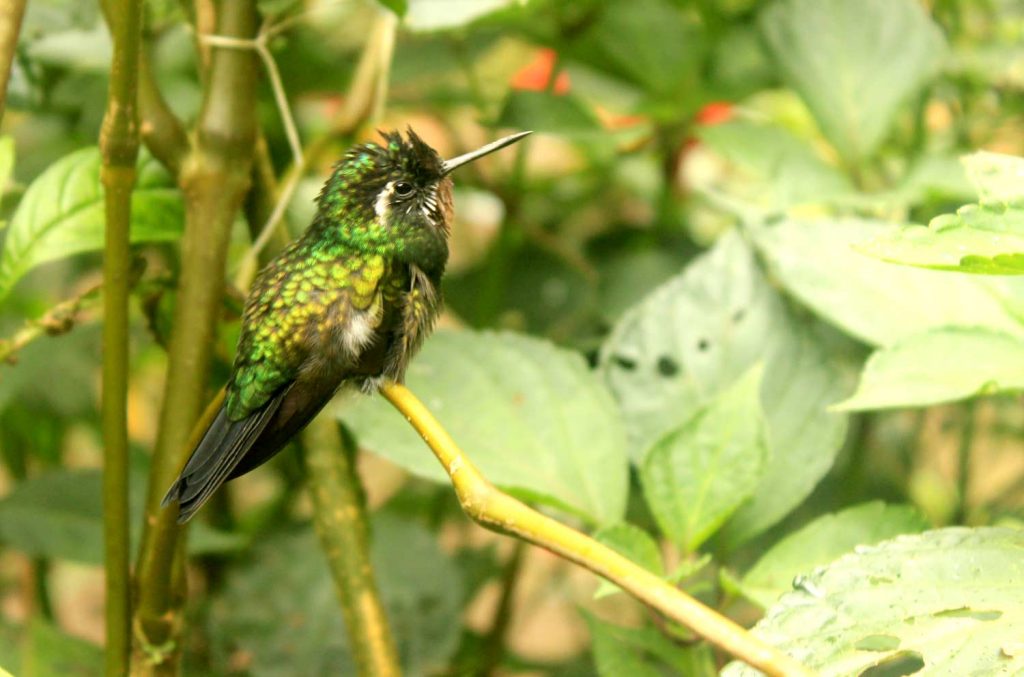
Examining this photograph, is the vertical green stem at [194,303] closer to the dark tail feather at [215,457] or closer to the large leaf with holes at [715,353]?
the dark tail feather at [215,457]

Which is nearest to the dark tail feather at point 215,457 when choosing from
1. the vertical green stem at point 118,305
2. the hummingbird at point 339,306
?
the hummingbird at point 339,306

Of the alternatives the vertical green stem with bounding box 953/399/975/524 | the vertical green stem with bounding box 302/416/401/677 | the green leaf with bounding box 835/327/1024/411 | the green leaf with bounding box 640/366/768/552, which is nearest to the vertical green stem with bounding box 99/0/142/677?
the vertical green stem with bounding box 302/416/401/677

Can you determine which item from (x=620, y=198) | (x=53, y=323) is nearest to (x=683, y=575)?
(x=53, y=323)

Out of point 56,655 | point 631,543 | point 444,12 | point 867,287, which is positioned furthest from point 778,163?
point 56,655

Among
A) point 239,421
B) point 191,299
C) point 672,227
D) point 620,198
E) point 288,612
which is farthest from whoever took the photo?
point 620,198

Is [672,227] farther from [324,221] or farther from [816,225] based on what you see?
[324,221]

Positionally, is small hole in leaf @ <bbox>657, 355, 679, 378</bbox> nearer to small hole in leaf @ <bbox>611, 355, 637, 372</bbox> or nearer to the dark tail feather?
small hole in leaf @ <bbox>611, 355, 637, 372</bbox>
